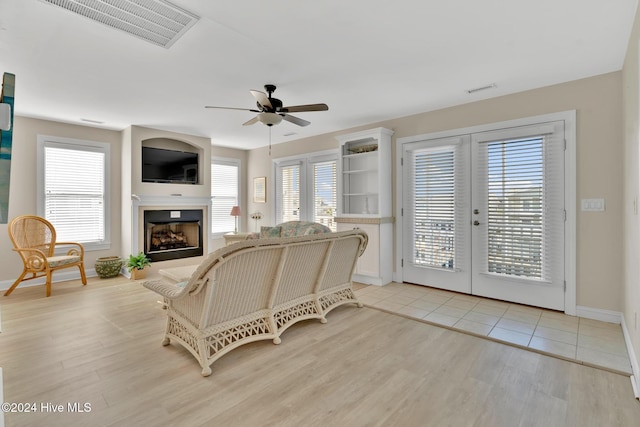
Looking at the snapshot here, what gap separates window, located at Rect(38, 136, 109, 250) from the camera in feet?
15.9

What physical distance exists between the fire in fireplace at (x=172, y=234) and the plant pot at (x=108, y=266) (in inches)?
18.6

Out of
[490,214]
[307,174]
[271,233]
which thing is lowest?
[271,233]

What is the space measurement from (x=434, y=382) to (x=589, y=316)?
2324mm

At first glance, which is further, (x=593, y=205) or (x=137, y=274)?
(x=137, y=274)

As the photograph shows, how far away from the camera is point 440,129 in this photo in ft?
14.2

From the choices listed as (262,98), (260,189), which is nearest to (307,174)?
(260,189)

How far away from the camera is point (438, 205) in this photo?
435cm

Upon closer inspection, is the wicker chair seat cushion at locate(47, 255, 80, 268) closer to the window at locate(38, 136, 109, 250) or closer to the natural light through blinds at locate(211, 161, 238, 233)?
the window at locate(38, 136, 109, 250)

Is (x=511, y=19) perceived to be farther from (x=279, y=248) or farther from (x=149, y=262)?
(x=149, y=262)

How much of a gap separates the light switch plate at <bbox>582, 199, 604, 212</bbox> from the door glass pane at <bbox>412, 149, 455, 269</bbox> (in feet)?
4.42

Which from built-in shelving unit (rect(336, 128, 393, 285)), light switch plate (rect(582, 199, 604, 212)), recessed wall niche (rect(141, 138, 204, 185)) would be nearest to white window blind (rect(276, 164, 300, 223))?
built-in shelving unit (rect(336, 128, 393, 285))

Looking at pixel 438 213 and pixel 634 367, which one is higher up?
pixel 438 213

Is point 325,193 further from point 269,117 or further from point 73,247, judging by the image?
point 73,247

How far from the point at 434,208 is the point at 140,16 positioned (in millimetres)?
3816
